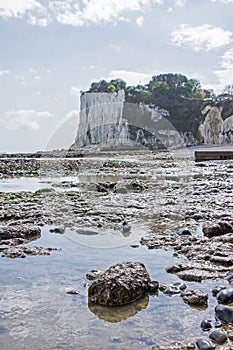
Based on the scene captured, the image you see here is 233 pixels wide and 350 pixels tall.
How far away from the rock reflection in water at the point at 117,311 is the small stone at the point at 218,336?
65cm

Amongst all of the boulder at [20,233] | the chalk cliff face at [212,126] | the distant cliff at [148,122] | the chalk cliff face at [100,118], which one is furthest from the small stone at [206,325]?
the chalk cliff face at [100,118]

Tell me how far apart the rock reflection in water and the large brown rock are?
0.05 metres

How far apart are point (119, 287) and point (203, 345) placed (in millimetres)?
895

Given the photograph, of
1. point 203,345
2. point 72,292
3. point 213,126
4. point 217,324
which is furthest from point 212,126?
point 203,345

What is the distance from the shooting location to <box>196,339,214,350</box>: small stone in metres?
2.27

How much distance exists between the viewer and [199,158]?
32438 millimetres

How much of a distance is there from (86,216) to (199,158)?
89.1ft

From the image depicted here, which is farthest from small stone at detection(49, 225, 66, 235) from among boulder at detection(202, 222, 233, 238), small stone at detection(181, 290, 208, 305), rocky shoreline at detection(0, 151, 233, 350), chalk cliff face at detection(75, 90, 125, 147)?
chalk cliff face at detection(75, 90, 125, 147)

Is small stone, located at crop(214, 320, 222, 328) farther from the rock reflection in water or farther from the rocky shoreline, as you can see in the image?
the rock reflection in water

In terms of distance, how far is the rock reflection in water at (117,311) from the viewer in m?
2.73

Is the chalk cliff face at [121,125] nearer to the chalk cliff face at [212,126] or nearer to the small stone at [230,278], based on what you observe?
the chalk cliff face at [212,126]

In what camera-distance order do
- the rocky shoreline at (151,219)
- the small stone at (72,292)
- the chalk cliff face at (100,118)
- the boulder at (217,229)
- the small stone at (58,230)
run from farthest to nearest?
1. the chalk cliff face at (100,118)
2. the small stone at (58,230)
3. the boulder at (217,229)
4. the rocky shoreline at (151,219)
5. the small stone at (72,292)

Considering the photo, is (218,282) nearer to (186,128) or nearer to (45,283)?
(45,283)

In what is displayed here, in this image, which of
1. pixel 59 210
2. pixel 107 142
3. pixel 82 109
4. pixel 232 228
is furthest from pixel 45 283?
pixel 82 109
